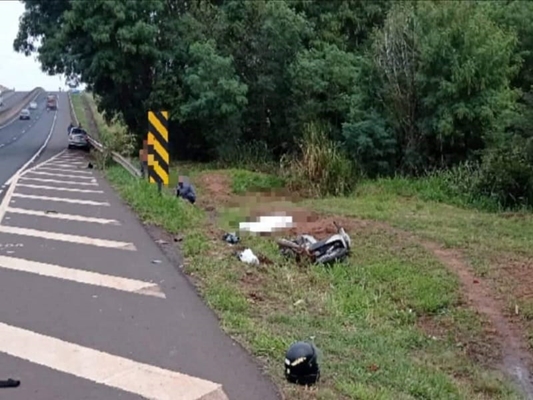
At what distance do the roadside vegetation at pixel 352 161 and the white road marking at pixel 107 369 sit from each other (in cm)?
58

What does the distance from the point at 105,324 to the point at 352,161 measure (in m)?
13.4

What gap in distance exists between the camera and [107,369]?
4.96 metres

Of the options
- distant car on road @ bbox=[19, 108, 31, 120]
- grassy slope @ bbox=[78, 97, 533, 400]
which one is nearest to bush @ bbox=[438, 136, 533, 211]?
grassy slope @ bbox=[78, 97, 533, 400]

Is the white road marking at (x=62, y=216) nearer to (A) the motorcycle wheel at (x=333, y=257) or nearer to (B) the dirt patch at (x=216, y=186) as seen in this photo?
(A) the motorcycle wheel at (x=333, y=257)

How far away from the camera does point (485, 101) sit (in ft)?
57.7

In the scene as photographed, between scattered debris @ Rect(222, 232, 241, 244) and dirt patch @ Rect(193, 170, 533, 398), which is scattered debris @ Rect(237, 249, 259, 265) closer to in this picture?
dirt patch @ Rect(193, 170, 533, 398)

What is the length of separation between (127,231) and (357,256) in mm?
3255

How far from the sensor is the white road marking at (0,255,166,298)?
23.4ft

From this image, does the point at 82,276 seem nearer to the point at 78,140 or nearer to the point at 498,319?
the point at 498,319

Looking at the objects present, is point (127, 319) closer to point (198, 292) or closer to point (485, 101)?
point (198, 292)

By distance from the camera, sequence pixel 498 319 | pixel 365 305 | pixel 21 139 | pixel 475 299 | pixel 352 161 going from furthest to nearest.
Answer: pixel 21 139 → pixel 352 161 → pixel 475 299 → pixel 365 305 → pixel 498 319

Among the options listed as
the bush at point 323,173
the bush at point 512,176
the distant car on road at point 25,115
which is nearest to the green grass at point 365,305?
the bush at point 512,176

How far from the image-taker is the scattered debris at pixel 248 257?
337 inches

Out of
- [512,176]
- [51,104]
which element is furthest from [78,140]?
[51,104]
